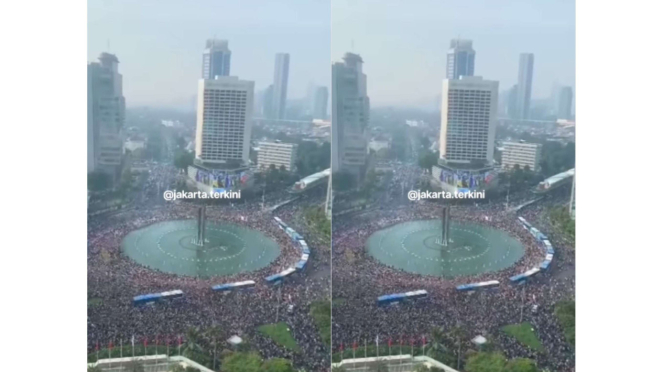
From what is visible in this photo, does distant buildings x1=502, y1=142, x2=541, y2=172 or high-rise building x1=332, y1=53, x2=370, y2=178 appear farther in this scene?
distant buildings x1=502, y1=142, x2=541, y2=172

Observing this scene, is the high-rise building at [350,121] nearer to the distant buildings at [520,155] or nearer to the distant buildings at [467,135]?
the distant buildings at [467,135]

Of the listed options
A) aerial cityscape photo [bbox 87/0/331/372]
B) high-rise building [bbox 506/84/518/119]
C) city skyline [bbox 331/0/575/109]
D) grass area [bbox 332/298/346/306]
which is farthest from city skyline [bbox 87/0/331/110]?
grass area [bbox 332/298/346/306]

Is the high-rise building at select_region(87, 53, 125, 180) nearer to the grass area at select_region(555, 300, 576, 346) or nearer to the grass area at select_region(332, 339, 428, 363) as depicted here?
the grass area at select_region(332, 339, 428, 363)

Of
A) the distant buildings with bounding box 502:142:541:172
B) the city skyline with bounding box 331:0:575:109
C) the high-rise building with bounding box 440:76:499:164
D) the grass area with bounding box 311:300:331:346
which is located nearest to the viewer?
the city skyline with bounding box 331:0:575:109

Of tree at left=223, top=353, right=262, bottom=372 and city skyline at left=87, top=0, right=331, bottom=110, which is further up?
city skyline at left=87, top=0, right=331, bottom=110

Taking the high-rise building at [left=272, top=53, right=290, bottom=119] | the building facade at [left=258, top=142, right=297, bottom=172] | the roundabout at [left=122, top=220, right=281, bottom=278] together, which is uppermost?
the high-rise building at [left=272, top=53, right=290, bottom=119]

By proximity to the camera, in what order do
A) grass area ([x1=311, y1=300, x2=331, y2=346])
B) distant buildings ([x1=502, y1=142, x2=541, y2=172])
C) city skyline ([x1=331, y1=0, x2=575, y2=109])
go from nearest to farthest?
city skyline ([x1=331, y1=0, x2=575, y2=109])
grass area ([x1=311, y1=300, x2=331, y2=346])
distant buildings ([x1=502, y1=142, x2=541, y2=172])

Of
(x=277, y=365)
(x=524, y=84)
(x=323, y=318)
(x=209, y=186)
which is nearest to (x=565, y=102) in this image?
(x=524, y=84)

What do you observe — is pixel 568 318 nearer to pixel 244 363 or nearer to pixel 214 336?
pixel 244 363
